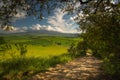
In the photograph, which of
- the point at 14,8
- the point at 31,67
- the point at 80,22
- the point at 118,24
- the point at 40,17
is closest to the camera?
the point at 118,24

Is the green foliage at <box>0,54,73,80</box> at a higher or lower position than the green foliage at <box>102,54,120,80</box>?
lower

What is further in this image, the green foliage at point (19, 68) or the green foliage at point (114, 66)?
the green foliage at point (19, 68)

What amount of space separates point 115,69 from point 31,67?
6.21 meters

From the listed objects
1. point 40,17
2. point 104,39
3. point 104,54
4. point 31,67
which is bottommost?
point 31,67

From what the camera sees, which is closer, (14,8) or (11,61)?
(14,8)

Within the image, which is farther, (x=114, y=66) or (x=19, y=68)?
(x=19, y=68)

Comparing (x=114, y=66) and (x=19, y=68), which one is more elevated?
(x=114, y=66)

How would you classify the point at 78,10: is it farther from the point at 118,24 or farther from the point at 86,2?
the point at 118,24

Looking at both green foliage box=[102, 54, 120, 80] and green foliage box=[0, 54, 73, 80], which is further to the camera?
green foliage box=[0, 54, 73, 80]

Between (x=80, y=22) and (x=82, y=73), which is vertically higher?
(x=80, y=22)

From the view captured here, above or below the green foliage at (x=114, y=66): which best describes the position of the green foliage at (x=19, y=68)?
below

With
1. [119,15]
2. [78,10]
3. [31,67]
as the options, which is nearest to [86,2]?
[78,10]

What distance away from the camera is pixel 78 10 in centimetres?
1406

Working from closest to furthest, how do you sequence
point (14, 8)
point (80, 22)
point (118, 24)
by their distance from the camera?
point (118, 24)
point (14, 8)
point (80, 22)
